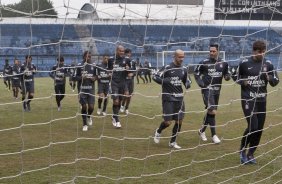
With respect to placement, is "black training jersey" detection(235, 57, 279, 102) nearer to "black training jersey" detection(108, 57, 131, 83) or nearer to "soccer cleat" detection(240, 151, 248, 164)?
"soccer cleat" detection(240, 151, 248, 164)

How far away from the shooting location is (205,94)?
29.1 ft

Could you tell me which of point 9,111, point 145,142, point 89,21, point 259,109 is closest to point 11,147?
point 145,142

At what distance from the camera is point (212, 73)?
8.75 metres

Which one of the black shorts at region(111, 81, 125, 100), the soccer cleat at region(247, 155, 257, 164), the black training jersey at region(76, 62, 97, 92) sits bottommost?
the soccer cleat at region(247, 155, 257, 164)

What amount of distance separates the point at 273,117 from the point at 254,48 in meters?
6.16

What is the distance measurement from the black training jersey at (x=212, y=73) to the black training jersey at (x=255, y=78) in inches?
63.7

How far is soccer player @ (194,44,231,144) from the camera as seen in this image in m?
8.48

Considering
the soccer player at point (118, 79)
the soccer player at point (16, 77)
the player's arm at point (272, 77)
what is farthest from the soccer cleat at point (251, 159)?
the soccer player at point (16, 77)

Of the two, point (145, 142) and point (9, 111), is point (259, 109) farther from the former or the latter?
point (9, 111)

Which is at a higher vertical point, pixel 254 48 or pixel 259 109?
pixel 254 48

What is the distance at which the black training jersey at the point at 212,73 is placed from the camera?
8568 millimetres

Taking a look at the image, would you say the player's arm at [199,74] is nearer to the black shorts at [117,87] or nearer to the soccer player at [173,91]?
the soccer player at [173,91]

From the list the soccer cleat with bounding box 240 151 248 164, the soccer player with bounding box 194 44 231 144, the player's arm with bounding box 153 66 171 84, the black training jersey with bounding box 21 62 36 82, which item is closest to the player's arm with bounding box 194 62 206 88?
the soccer player with bounding box 194 44 231 144

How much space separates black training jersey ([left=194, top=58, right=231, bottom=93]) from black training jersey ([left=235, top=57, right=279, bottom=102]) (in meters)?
1.62
